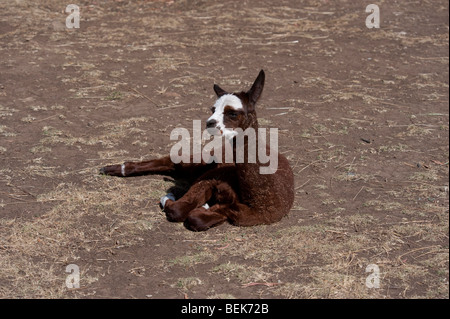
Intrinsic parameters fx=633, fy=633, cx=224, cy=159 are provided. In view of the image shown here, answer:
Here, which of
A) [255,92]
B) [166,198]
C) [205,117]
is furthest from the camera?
[205,117]

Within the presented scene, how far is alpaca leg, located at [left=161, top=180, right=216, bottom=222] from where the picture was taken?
228 inches

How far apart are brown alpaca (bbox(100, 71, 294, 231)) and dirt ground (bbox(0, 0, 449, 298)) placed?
134 millimetres

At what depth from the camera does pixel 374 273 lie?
504 centimetres

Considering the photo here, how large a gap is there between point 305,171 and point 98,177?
2242mm

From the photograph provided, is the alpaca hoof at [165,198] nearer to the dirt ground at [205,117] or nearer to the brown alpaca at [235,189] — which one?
the brown alpaca at [235,189]

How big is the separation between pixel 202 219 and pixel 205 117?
2.98 m

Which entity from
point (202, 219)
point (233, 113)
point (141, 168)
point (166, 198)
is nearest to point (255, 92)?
point (233, 113)

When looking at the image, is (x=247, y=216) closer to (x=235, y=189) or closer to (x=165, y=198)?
(x=235, y=189)

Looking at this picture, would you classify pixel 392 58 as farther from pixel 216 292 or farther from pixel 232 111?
pixel 216 292

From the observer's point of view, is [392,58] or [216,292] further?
[392,58]

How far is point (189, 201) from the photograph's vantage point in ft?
19.2

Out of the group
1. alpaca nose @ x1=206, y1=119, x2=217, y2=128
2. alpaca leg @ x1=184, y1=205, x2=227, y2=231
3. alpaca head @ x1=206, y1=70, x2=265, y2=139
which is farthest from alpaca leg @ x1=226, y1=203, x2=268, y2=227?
alpaca nose @ x1=206, y1=119, x2=217, y2=128

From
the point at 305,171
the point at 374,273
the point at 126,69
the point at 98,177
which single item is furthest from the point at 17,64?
the point at 374,273

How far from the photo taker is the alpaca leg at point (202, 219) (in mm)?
5621
